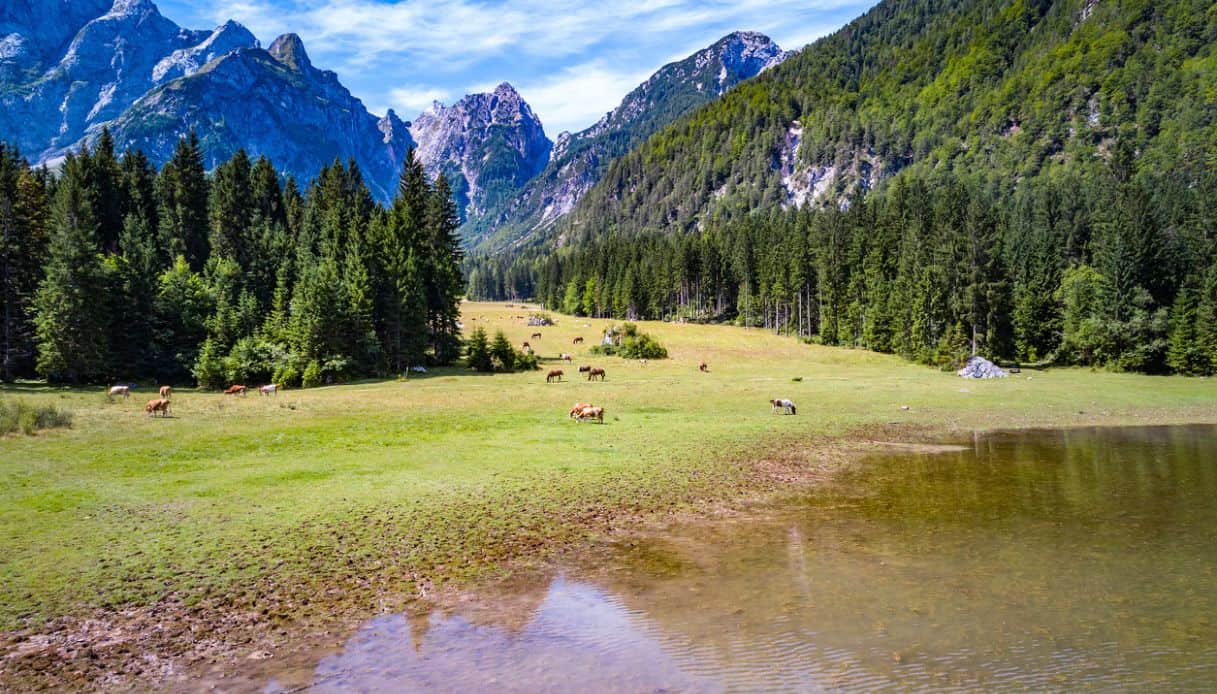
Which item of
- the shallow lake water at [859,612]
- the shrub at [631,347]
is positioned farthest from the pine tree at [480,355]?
the shallow lake water at [859,612]

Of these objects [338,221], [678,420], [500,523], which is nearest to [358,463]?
[500,523]

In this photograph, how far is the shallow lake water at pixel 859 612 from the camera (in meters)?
10.5

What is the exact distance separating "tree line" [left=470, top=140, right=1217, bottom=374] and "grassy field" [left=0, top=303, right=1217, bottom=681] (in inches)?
619

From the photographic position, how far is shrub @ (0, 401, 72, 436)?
101ft

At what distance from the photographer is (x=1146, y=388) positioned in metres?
55.6

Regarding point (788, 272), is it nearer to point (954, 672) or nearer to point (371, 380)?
point (371, 380)

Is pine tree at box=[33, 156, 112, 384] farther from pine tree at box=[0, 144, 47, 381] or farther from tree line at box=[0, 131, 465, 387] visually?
pine tree at box=[0, 144, 47, 381]

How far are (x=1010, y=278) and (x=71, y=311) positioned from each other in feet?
340

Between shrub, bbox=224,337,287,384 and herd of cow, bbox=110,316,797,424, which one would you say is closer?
herd of cow, bbox=110,316,797,424

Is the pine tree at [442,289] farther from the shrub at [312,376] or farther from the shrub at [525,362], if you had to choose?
the shrub at [312,376]

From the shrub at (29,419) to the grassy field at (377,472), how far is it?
3.53 ft

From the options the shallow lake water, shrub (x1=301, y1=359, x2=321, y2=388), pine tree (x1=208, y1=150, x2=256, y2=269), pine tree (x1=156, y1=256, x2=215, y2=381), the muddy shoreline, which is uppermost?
pine tree (x1=208, y1=150, x2=256, y2=269)

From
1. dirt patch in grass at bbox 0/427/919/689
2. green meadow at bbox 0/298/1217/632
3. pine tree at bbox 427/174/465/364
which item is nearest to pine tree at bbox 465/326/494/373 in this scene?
pine tree at bbox 427/174/465/364

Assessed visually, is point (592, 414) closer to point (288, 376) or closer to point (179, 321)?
point (288, 376)
